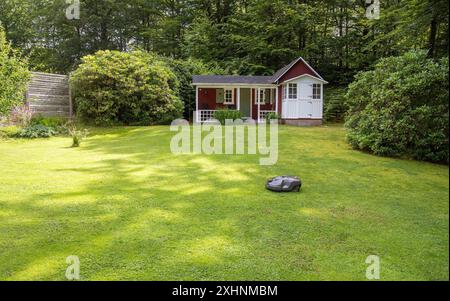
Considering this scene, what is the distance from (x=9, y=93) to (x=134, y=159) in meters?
7.21

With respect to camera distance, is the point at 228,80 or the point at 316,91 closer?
the point at 316,91

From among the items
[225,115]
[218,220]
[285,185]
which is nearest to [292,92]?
[225,115]

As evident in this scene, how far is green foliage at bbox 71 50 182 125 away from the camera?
1867 cm

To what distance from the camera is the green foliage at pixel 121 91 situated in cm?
1867

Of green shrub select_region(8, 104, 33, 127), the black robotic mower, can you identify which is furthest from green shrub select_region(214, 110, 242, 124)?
the black robotic mower

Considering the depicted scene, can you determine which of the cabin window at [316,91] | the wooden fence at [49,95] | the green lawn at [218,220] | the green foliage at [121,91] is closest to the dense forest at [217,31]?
the cabin window at [316,91]

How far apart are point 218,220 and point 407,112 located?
7.77 metres

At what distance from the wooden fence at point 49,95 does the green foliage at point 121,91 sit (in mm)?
714

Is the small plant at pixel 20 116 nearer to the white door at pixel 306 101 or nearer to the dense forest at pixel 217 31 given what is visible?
the dense forest at pixel 217 31

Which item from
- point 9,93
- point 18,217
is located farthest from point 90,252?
point 9,93

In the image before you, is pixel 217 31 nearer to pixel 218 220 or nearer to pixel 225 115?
pixel 225 115

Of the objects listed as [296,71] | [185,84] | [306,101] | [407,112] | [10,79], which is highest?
[296,71]

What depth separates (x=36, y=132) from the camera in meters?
15.3

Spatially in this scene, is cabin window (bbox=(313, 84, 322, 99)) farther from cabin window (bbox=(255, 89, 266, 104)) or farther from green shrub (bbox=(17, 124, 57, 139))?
green shrub (bbox=(17, 124, 57, 139))
